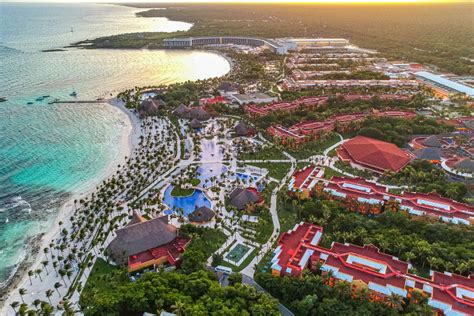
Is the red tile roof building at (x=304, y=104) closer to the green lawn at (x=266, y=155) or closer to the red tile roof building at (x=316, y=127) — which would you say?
the red tile roof building at (x=316, y=127)

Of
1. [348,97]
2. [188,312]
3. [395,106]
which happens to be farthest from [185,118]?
[188,312]

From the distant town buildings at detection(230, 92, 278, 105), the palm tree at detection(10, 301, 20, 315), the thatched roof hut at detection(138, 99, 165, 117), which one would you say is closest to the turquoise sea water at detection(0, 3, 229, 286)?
the thatched roof hut at detection(138, 99, 165, 117)

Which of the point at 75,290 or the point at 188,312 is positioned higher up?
the point at 188,312

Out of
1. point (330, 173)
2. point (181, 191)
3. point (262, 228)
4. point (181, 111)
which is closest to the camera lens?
point (262, 228)

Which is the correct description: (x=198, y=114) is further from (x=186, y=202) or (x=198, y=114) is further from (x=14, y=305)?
(x=14, y=305)

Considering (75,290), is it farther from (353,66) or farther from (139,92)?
(353,66)

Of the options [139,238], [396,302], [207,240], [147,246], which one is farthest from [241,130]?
[396,302]
